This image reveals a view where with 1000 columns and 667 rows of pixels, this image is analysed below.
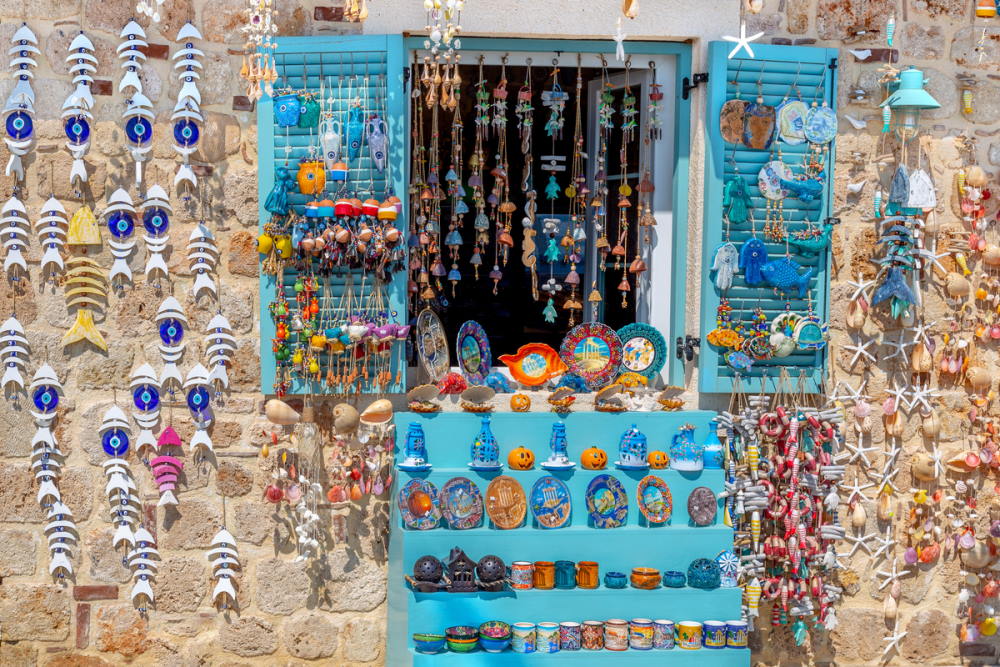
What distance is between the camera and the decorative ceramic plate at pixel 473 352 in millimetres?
5125

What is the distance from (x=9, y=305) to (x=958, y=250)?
4.28 meters

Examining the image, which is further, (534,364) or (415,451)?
(534,364)

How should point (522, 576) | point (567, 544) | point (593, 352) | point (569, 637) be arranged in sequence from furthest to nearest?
point (593, 352)
point (567, 544)
point (522, 576)
point (569, 637)

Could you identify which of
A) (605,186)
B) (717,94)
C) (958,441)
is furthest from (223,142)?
(958,441)

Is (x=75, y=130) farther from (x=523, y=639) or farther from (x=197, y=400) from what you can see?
(x=523, y=639)

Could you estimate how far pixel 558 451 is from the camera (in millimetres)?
4883

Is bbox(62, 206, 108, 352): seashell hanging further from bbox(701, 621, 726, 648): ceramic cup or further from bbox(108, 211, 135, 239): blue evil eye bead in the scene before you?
bbox(701, 621, 726, 648): ceramic cup

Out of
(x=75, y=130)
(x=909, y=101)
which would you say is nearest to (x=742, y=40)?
(x=909, y=101)

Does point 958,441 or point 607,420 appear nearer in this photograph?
point 607,420

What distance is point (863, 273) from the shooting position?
5207 millimetres

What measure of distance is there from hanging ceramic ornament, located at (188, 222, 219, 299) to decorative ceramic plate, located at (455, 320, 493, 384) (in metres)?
1.13

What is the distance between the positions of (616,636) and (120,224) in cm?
274

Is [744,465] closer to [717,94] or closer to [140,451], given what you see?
[717,94]

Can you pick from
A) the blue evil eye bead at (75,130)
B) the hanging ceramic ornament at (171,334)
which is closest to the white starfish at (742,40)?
the hanging ceramic ornament at (171,334)
